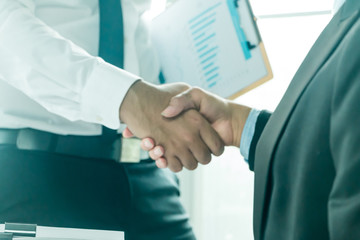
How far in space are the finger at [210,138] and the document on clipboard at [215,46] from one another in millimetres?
151

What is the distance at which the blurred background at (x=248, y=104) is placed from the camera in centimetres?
181

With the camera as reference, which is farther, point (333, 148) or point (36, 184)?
point (36, 184)

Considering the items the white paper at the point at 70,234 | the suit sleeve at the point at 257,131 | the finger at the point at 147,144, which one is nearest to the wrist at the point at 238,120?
the suit sleeve at the point at 257,131

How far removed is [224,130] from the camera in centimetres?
122

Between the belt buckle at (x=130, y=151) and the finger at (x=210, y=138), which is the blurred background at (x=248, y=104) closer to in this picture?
the finger at (x=210, y=138)

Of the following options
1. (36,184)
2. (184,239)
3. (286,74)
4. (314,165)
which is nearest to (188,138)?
(184,239)

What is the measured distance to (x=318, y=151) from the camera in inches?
23.1

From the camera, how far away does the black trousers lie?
1.00m

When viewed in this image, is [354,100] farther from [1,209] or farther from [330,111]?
[1,209]

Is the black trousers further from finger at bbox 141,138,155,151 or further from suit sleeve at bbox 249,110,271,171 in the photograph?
suit sleeve at bbox 249,110,271,171

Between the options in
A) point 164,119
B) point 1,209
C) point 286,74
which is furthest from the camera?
point 286,74

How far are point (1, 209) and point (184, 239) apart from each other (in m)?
0.44

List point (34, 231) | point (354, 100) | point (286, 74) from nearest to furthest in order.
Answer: point (354, 100), point (34, 231), point (286, 74)

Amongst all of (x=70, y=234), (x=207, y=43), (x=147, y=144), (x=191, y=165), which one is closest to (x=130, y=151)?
(x=147, y=144)
